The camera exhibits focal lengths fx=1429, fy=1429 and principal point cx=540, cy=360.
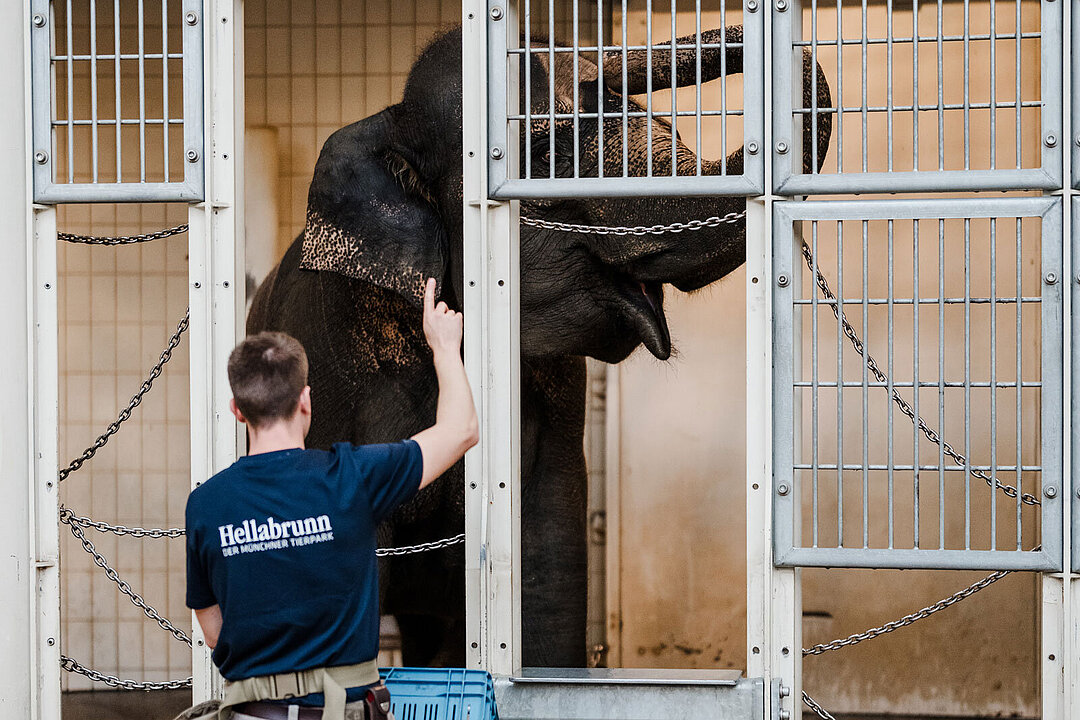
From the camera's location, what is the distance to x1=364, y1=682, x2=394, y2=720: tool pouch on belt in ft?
7.57

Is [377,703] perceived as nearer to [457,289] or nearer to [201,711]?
[201,711]

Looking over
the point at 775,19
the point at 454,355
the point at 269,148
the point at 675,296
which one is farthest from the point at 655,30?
the point at 454,355

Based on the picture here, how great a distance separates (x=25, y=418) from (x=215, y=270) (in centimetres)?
56

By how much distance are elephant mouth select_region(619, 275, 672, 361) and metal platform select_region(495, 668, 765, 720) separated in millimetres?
1643

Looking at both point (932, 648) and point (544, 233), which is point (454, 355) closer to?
point (544, 233)

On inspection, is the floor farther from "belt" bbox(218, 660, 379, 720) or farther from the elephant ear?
"belt" bbox(218, 660, 379, 720)

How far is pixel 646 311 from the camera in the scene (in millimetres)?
4547

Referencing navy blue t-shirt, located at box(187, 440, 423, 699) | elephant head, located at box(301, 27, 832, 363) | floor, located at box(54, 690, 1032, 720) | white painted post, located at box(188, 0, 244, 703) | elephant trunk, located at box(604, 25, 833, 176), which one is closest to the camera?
navy blue t-shirt, located at box(187, 440, 423, 699)

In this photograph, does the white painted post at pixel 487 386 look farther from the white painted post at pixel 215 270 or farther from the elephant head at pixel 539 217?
the elephant head at pixel 539 217

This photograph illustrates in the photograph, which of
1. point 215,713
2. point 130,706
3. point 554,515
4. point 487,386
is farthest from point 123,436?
point 215,713

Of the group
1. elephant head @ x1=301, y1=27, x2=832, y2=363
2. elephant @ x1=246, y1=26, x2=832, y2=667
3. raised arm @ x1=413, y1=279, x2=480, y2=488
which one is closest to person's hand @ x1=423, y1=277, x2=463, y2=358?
raised arm @ x1=413, y1=279, x2=480, y2=488

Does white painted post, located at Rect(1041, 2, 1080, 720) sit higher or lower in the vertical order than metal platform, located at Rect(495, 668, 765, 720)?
higher

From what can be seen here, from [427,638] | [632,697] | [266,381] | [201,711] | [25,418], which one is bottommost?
[427,638]

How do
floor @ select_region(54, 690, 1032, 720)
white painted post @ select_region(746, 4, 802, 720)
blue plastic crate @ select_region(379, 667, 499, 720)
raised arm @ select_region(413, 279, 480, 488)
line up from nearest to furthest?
raised arm @ select_region(413, 279, 480, 488)
blue plastic crate @ select_region(379, 667, 499, 720)
white painted post @ select_region(746, 4, 802, 720)
floor @ select_region(54, 690, 1032, 720)
